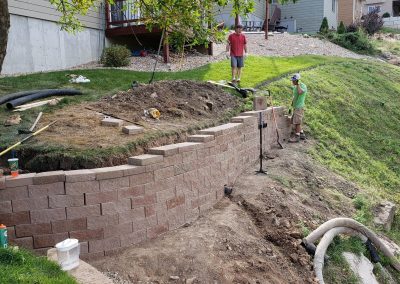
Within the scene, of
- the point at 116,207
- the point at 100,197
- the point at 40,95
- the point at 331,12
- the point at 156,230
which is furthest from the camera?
the point at 331,12

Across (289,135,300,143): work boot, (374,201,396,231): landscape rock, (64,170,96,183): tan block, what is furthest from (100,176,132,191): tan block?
(289,135,300,143): work boot

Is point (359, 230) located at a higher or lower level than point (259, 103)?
lower

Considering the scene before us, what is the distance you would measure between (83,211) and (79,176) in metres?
0.38

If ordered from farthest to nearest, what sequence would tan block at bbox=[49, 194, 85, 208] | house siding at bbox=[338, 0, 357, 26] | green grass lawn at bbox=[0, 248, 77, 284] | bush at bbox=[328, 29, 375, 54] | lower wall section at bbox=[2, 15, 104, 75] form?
house siding at bbox=[338, 0, 357, 26] < bush at bbox=[328, 29, 375, 54] < lower wall section at bbox=[2, 15, 104, 75] < tan block at bbox=[49, 194, 85, 208] < green grass lawn at bbox=[0, 248, 77, 284]

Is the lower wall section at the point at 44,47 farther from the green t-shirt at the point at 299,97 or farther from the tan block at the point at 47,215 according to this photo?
the tan block at the point at 47,215

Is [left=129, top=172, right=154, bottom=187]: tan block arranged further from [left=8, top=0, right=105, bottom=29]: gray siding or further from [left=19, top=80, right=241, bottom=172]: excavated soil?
[left=8, top=0, right=105, bottom=29]: gray siding

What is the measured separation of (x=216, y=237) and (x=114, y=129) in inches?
89.0

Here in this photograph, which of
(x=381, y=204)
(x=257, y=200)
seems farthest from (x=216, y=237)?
(x=381, y=204)

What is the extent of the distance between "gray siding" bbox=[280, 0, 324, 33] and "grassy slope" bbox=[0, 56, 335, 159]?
603 inches

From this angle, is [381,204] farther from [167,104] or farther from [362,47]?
[362,47]

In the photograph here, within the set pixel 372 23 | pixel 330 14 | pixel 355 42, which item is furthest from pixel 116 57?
pixel 330 14

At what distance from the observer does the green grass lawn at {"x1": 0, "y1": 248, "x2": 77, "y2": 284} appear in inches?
139

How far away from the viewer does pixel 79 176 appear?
4.83 meters

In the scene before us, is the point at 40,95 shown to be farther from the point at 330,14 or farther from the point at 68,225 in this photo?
the point at 330,14
